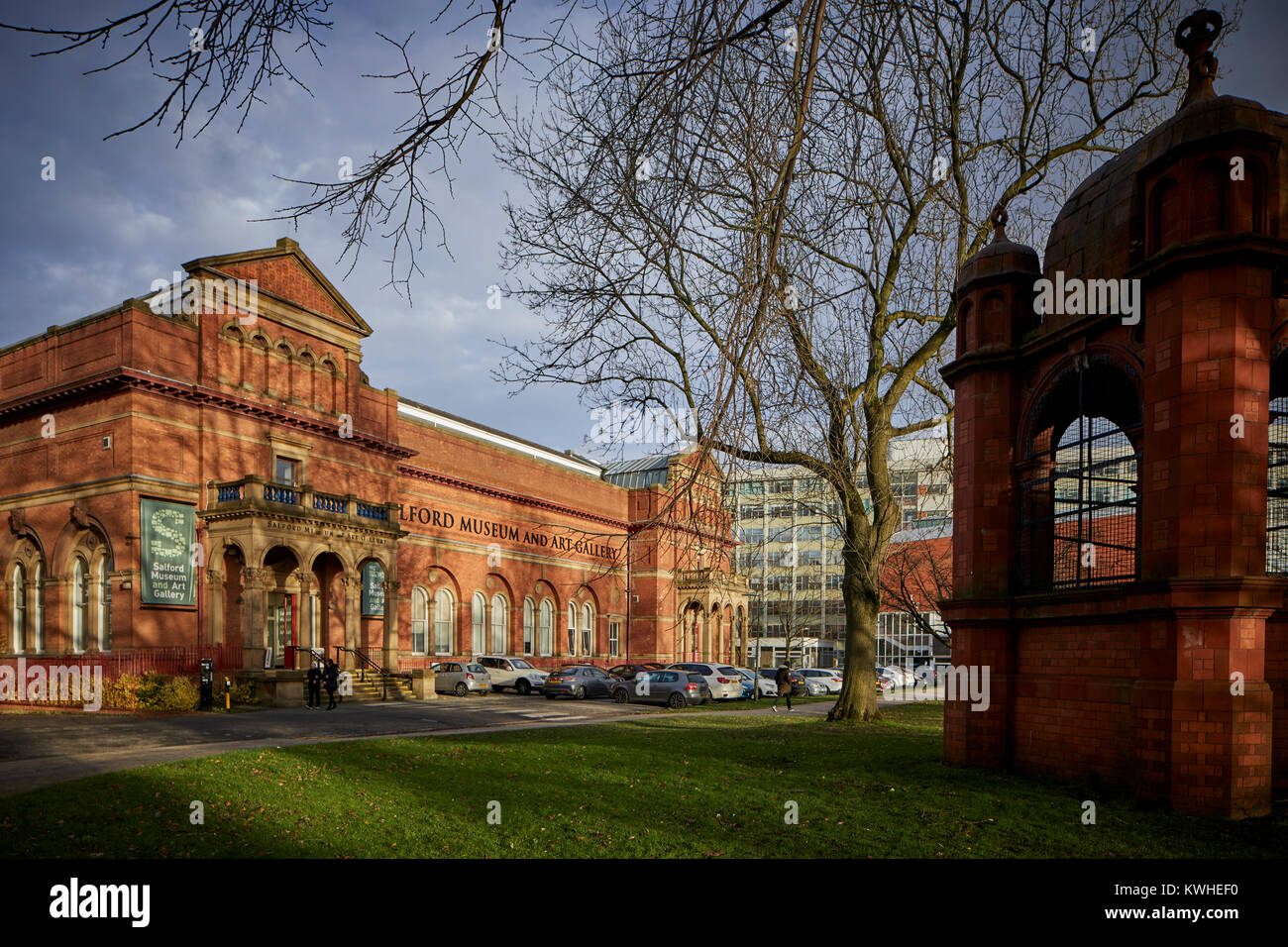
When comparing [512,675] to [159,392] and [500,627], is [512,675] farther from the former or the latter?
[159,392]

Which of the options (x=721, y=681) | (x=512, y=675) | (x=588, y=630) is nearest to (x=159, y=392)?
(x=512, y=675)

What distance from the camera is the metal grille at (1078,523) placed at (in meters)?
12.1

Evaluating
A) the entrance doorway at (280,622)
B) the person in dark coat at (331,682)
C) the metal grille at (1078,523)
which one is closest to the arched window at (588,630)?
the entrance doorway at (280,622)

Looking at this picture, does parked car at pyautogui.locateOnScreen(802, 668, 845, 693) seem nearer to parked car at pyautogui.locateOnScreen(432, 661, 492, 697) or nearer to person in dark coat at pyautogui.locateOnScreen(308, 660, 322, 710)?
parked car at pyautogui.locateOnScreen(432, 661, 492, 697)

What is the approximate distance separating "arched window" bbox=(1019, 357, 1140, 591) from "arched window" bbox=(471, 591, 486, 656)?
114 feet

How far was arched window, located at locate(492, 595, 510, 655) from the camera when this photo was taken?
4669 cm

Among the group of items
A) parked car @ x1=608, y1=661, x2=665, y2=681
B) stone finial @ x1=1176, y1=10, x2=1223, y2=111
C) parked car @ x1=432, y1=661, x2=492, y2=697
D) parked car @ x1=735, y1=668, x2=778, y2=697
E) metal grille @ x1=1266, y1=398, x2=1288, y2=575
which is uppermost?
stone finial @ x1=1176, y1=10, x2=1223, y2=111

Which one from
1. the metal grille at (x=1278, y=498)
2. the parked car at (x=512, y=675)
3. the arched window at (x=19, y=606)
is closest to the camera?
the metal grille at (x=1278, y=498)

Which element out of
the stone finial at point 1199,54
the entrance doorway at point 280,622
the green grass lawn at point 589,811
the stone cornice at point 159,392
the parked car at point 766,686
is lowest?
the parked car at point 766,686

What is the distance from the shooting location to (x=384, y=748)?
15539mm

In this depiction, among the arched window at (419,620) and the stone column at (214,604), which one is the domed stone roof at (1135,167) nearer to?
the stone column at (214,604)

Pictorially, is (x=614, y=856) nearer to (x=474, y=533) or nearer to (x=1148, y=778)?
(x=1148, y=778)

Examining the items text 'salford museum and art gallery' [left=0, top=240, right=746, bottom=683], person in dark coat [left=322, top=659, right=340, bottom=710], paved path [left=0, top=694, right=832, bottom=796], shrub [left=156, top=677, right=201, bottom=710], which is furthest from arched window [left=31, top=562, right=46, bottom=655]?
person in dark coat [left=322, top=659, right=340, bottom=710]

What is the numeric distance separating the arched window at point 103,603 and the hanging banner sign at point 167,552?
6.09ft
